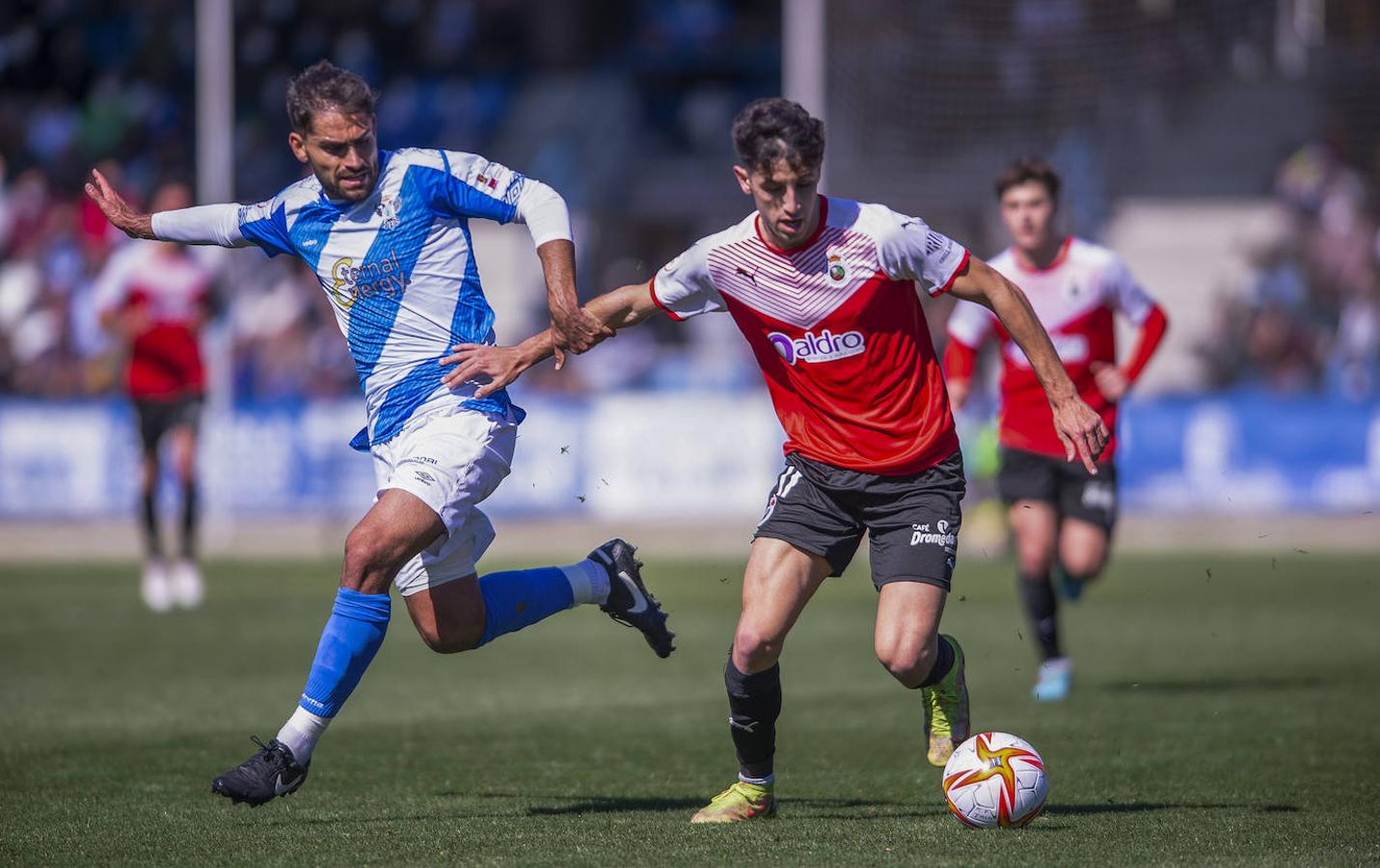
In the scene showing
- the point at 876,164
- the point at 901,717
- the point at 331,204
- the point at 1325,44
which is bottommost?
the point at 901,717

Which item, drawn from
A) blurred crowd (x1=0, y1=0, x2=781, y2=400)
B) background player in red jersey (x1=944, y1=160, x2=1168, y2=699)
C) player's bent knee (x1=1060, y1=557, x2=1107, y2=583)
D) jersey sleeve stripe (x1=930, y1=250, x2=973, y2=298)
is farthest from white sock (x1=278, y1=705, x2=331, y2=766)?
blurred crowd (x1=0, y1=0, x2=781, y2=400)

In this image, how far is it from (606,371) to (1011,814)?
1823 cm

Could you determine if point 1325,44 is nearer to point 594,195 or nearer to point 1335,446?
point 1335,446

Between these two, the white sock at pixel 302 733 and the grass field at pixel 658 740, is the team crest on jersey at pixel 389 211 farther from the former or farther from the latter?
the grass field at pixel 658 740

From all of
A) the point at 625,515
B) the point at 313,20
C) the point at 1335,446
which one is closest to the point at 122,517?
the point at 625,515

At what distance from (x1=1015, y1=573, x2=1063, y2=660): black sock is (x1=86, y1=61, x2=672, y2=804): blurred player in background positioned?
3.54 m

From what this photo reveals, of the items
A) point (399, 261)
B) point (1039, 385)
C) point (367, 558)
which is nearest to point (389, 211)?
point (399, 261)

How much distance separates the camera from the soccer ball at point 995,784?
19.0ft

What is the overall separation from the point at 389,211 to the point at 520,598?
59.5 inches

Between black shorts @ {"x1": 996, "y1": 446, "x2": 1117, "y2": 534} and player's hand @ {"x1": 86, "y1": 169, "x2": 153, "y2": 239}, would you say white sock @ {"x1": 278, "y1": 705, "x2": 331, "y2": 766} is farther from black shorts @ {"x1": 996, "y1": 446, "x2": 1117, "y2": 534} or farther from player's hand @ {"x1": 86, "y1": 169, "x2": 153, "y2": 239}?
black shorts @ {"x1": 996, "y1": 446, "x2": 1117, "y2": 534}

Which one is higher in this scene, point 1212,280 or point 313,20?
point 313,20

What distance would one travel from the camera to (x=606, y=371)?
937 inches

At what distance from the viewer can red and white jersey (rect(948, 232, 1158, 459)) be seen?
9305 mm

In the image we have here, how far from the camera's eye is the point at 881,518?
20.4 feet
